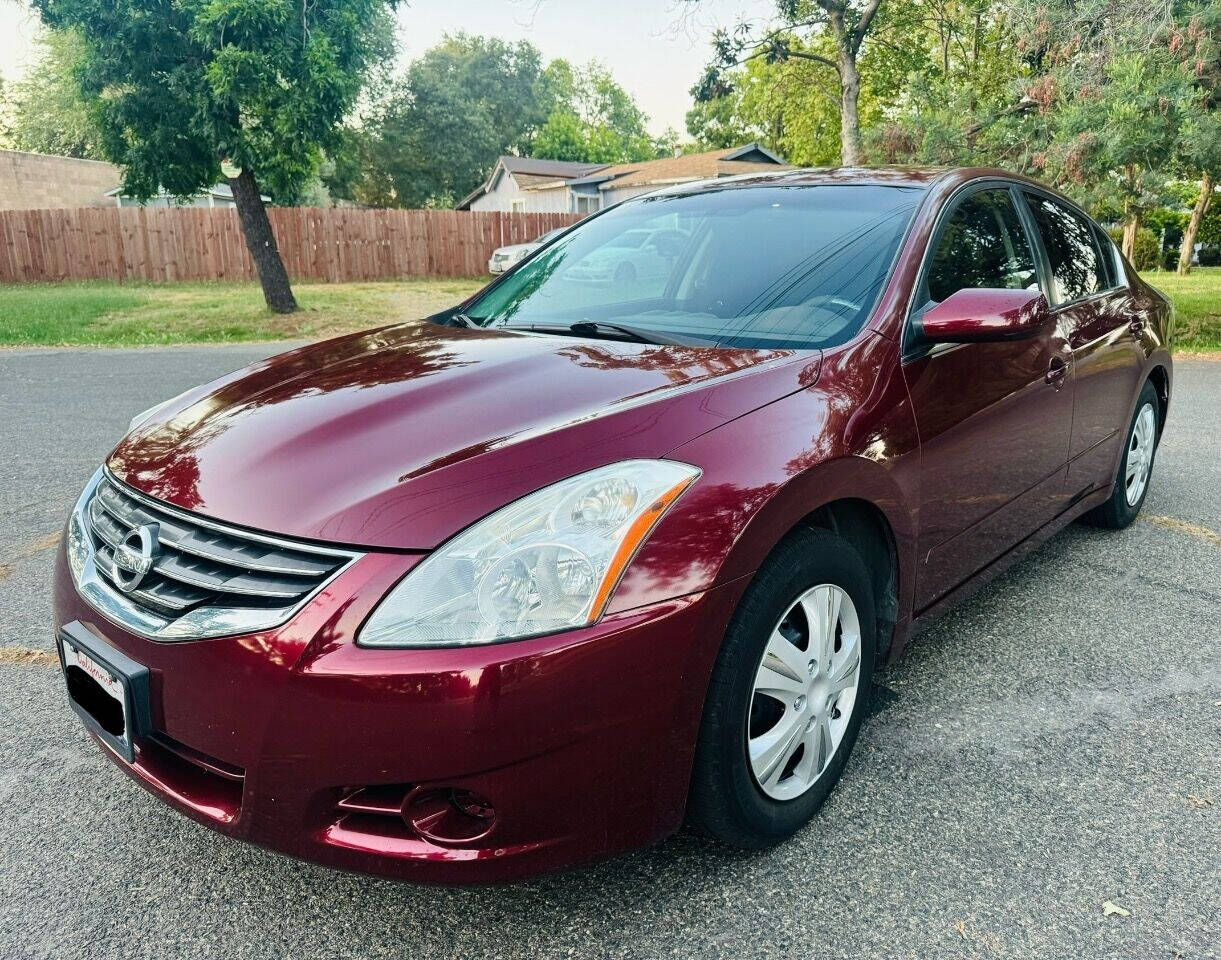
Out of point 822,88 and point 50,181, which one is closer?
point 822,88

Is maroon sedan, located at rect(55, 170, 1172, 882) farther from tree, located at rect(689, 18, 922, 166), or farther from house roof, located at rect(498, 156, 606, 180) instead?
house roof, located at rect(498, 156, 606, 180)

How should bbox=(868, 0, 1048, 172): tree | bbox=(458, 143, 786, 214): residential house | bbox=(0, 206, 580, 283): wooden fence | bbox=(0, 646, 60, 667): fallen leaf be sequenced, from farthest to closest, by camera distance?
bbox=(458, 143, 786, 214): residential house < bbox=(0, 206, 580, 283): wooden fence < bbox=(868, 0, 1048, 172): tree < bbox=(0, 646, 60, 667): fallen leaf

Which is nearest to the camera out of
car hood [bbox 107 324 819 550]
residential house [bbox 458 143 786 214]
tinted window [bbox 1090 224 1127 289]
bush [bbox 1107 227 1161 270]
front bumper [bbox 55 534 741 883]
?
front bumper [bbox 55 534 741 883]

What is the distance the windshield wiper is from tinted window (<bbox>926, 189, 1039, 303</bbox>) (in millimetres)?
752

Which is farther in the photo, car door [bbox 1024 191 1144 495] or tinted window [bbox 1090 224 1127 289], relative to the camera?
tinted window [bbox 1090 224 1127 289]

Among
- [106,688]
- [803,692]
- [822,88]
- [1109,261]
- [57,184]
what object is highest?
[822,88]

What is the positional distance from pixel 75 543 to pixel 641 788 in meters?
1.46

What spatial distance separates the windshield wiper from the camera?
2.64 meters

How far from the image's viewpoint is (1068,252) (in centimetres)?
375

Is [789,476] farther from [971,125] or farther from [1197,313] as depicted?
[1197,313]

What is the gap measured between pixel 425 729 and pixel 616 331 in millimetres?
1471

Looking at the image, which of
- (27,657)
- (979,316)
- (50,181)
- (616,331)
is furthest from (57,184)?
(979,316)

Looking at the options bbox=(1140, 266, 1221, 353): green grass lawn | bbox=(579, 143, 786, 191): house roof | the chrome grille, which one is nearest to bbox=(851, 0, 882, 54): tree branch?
bbox=(1140, 266, 1221, 353): green grass lawn

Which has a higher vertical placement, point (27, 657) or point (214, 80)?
point (214, 80)
